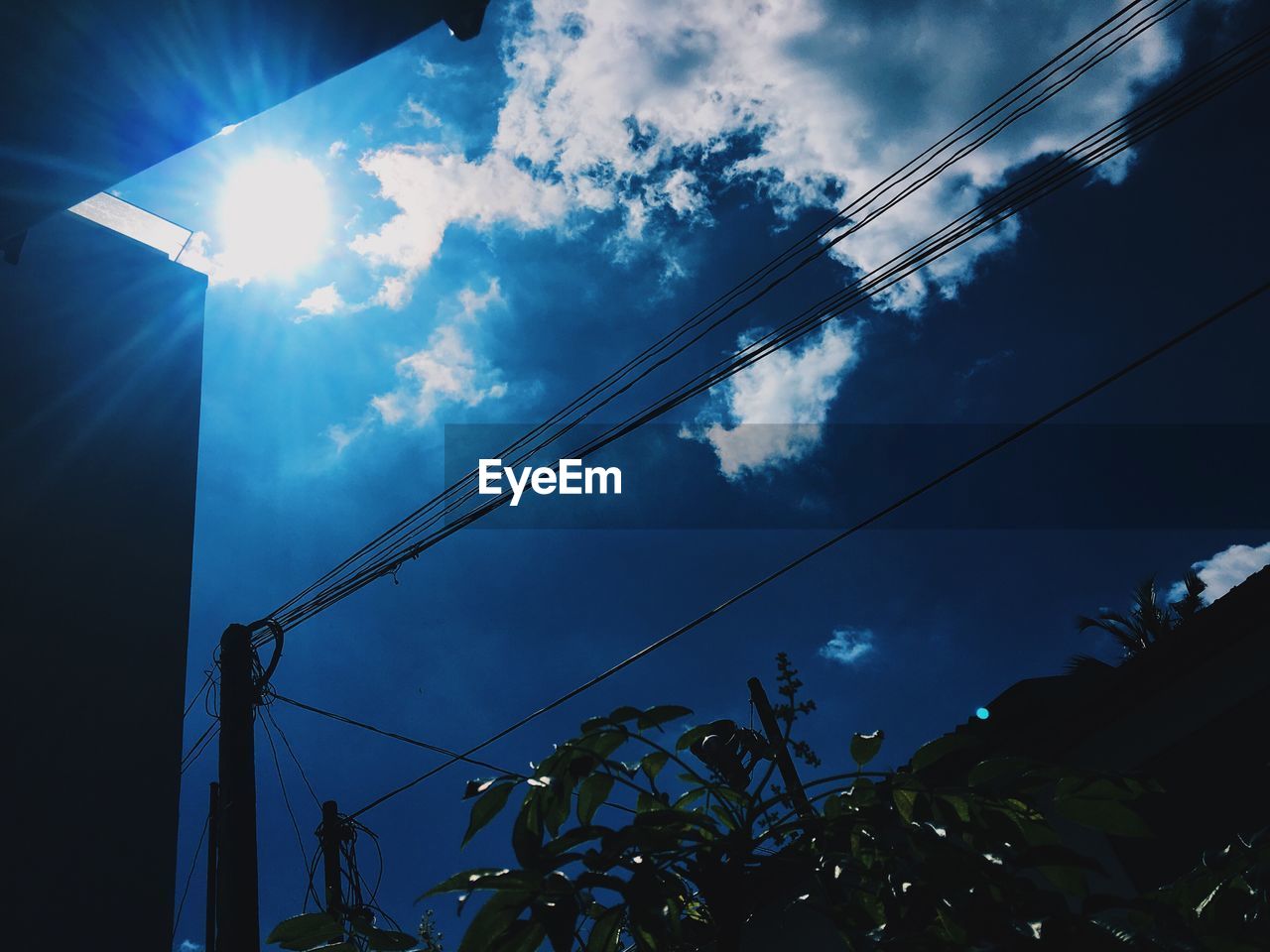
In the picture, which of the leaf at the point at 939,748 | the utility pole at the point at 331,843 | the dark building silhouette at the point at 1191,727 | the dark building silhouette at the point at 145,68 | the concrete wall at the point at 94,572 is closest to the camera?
the leaf at the point at 939,748

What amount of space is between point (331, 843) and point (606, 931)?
35.9ft

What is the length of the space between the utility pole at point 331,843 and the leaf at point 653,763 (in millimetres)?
10685

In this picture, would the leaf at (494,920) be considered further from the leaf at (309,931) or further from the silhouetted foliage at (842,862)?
the leaf at (309,931)

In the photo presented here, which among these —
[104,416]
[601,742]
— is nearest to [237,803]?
[104,416]

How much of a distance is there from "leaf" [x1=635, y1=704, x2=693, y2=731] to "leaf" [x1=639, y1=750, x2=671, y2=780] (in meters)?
0.07

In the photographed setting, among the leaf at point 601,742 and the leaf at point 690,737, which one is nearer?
the leaf at point 601,742

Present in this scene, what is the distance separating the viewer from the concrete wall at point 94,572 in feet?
16.6

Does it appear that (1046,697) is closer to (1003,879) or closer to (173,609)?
(1003,879)

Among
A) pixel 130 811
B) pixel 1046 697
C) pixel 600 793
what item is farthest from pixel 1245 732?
pixel 130 811

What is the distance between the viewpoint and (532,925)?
97 cm

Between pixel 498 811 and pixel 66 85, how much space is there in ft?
10.6

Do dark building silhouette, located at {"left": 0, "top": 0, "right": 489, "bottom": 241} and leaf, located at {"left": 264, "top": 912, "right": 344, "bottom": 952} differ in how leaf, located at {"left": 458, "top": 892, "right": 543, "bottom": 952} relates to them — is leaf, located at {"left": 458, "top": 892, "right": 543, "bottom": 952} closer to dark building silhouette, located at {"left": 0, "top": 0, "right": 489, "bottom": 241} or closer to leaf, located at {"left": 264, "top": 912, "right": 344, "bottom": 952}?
leaf, located at {"left": 264, "top": 912, "right": 344, "bottom": 952}

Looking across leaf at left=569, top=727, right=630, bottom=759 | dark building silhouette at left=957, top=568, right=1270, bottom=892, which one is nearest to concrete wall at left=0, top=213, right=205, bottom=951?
leaf at left=569, top=727, right=630, bottom=759

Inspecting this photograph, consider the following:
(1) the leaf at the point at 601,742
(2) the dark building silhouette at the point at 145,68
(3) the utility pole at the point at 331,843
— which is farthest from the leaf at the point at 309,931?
(3) the utility pole at the point at 331,843
